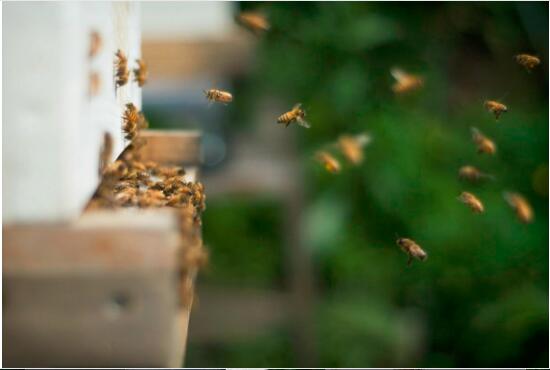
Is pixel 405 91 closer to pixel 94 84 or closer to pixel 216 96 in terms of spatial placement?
pixel 216 96

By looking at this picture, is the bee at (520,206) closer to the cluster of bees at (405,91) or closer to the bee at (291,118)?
the cluster of bees at (405,91)

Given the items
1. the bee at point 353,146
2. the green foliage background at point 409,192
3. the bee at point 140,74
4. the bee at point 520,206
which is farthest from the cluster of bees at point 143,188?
the green foliage background at point 409,192

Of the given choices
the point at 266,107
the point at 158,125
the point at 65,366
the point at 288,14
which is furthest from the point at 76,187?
the point at 158,125

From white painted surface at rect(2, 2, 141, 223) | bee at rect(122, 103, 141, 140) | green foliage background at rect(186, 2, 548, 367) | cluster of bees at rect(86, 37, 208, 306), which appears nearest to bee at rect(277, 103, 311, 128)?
cluster of bees at rect(86, 37, 208, 306)

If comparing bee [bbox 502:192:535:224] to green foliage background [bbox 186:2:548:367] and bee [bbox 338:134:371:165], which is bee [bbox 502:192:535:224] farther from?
bee [bbox 338:134:371:165]

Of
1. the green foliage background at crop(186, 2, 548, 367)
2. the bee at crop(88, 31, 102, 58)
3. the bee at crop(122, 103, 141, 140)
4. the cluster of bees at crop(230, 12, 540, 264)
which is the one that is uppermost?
the bee at crop(88, 31, 102, 58)

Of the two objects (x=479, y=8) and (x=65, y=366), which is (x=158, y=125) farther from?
(x=65, y=366)

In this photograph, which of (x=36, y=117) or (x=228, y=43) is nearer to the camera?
(x=36, y=117)
